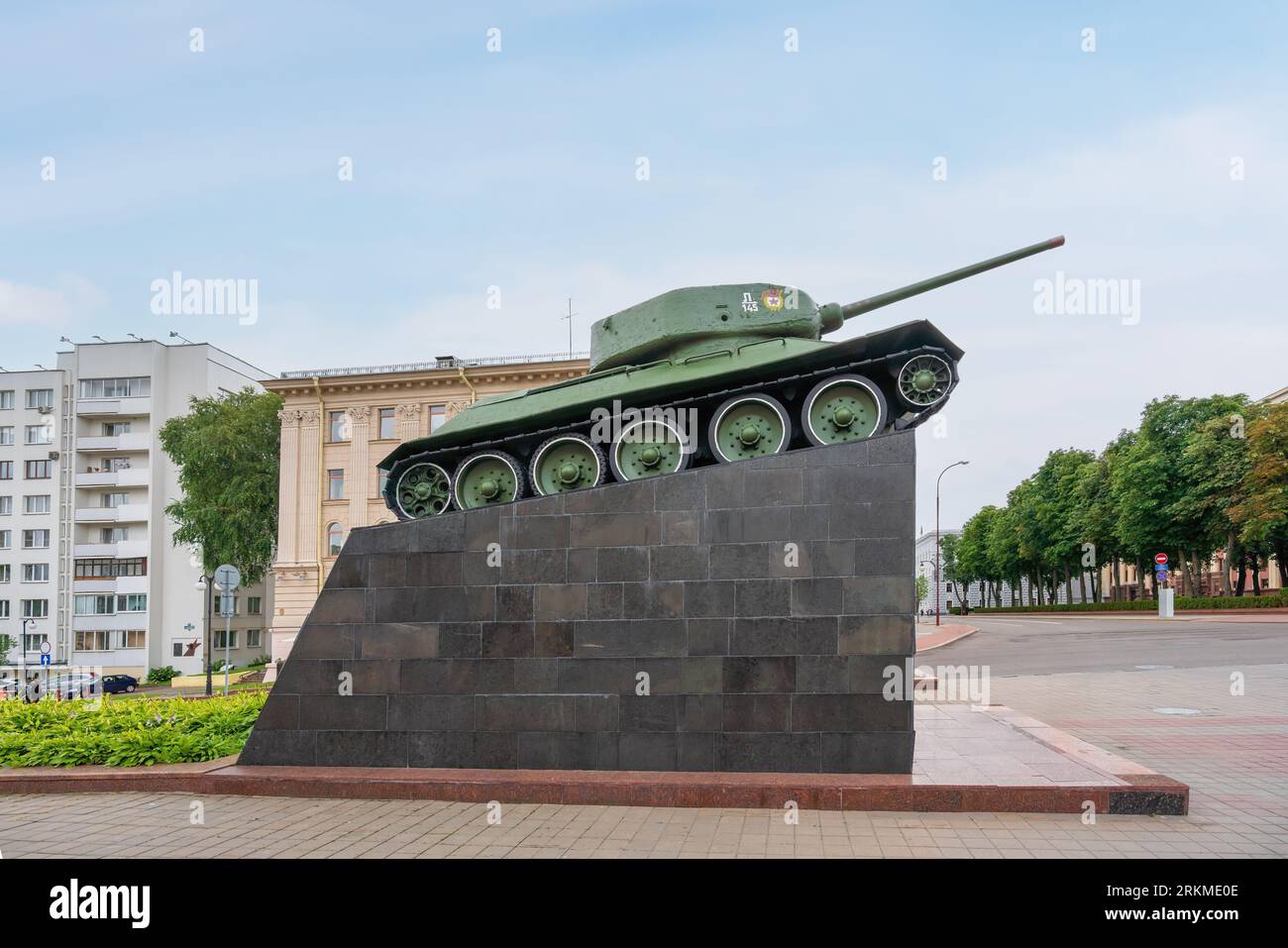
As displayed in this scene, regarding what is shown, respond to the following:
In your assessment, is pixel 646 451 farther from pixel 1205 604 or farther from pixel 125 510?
pixel 125 510

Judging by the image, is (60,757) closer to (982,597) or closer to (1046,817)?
(1046,817)

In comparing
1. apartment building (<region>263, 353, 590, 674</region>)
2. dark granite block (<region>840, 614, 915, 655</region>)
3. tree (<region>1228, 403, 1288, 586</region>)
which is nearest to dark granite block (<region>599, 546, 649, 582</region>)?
dark granite block (<region>840, 614, 915, 655</region>)

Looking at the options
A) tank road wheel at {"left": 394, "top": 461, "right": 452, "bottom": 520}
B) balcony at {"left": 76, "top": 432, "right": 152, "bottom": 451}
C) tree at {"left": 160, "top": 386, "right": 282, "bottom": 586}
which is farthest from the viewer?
balcony at {"left": 76, "top": 432, "right": 152, "bottom": 451}

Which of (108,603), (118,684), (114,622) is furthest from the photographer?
(108,603)

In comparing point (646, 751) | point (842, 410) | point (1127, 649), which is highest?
point (842, 410)

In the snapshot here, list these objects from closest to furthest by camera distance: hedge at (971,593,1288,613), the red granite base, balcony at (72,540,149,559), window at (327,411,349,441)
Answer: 1. the red granite base
2. window at (327,411,349,441)
3. hedge at (971,593,1288,613)
4. balcony at (72,540,149,559)

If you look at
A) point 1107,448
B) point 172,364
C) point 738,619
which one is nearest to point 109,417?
point 172,364

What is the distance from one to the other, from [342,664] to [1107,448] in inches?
2589

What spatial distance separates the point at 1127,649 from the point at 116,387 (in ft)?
188

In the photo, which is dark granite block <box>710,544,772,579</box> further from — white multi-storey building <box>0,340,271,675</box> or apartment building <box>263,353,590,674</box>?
white multi-storey building <box>0,340,271,675</box>

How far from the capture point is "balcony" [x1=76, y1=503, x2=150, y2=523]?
191 ft

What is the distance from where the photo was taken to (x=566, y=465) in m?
12.0

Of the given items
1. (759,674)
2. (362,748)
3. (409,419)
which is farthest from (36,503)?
(759,674)

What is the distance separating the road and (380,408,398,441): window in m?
24.6
